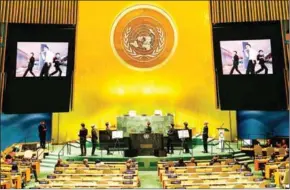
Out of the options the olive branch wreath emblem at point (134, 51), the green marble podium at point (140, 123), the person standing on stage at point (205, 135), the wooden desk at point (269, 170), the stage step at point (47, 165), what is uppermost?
the olive branch wreath emblem at point (134, 51)

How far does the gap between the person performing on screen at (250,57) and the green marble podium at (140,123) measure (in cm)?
313

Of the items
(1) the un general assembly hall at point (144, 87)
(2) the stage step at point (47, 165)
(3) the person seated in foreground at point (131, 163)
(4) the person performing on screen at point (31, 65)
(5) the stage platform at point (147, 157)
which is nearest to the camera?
(3) the person seated in foreground at point (131, 163)

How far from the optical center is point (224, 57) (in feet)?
38.0

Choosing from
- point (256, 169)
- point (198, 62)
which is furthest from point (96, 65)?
point (256, 169)

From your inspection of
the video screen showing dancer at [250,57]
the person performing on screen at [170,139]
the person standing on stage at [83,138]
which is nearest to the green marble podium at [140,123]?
the person performing on screen at [170,139]

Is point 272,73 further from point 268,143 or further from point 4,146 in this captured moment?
point 4,146

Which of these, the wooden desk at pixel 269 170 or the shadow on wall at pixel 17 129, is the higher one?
the shadow on wall at pixel 17 129

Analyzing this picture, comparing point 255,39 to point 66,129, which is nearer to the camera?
point 255,39

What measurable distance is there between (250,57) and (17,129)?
307 inches

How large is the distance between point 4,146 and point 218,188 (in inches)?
275

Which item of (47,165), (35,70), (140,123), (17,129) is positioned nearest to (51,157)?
(47,165)

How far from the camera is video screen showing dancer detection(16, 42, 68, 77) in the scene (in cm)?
1123

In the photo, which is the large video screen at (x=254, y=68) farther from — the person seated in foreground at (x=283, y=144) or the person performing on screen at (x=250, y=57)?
the person seated in foreground at (x=283, y=144)

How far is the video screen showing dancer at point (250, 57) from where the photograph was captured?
36.6 ft
